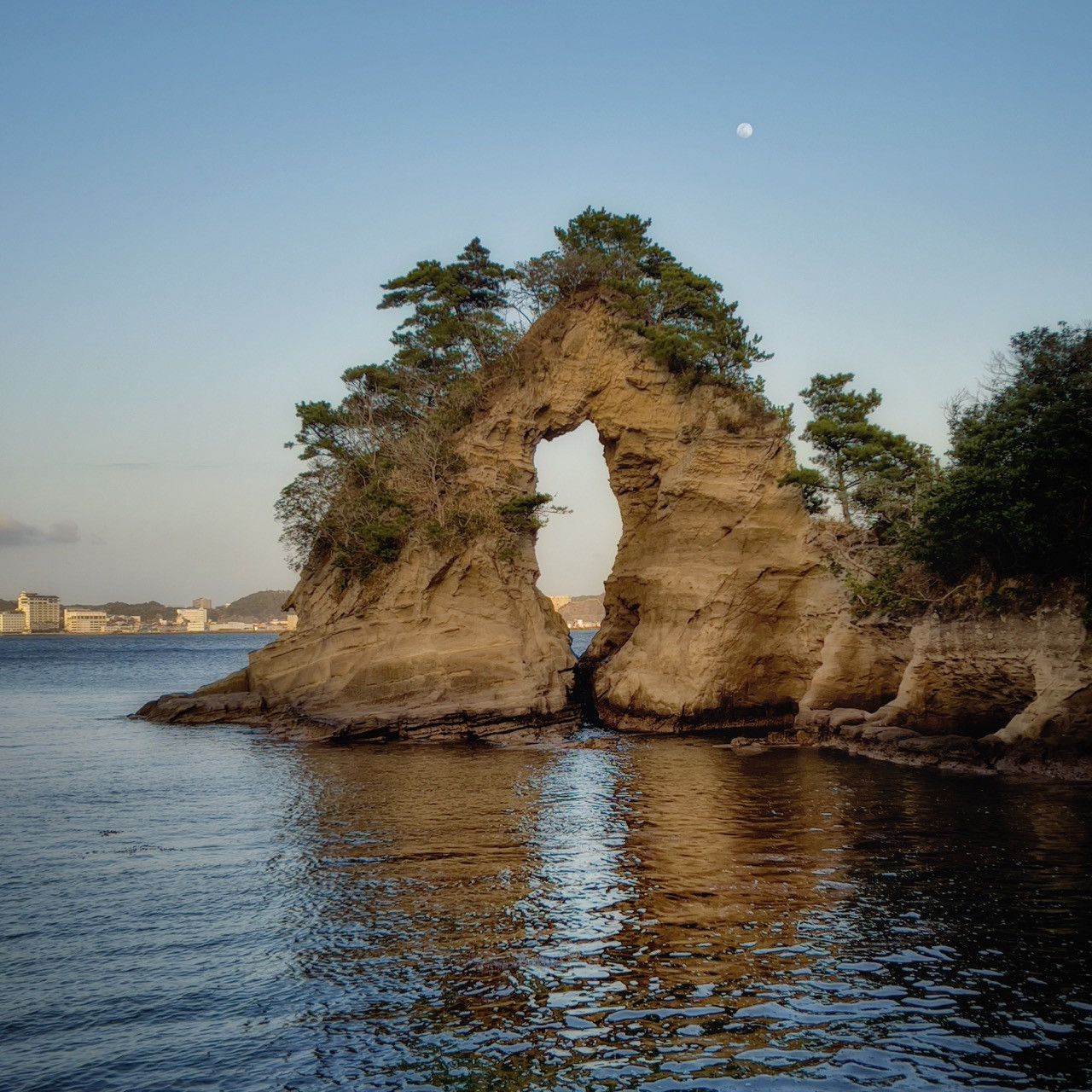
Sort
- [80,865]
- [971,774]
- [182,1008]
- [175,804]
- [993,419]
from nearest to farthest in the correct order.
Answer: [182,1008], [80,865], [175,804], [971,774], [993,419]

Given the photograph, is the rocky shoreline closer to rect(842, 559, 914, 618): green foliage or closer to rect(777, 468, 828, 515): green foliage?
rect(842, 559, 914, 618): green foliage

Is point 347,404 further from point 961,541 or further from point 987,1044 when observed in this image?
point 987,1044

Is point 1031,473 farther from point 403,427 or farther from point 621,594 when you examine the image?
point 403,427

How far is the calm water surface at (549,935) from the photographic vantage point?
9758mm

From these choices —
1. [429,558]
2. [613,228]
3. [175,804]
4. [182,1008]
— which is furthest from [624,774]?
[613,228]

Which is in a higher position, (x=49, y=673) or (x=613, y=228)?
(x=613, y=228)

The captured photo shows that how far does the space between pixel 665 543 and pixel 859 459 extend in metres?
8.35

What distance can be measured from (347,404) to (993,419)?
25.2m

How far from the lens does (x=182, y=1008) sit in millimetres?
11062

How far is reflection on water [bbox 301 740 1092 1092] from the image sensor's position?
31.9ft

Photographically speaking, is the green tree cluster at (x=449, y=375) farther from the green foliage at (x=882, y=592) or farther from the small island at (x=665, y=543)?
the green foliage at (x=882, y=592)

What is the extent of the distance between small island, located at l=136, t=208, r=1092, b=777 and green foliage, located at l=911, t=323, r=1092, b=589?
0.25ft

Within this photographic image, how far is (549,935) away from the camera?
528 inches

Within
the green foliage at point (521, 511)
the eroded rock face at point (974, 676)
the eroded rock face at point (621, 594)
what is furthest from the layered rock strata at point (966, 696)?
the green foliage at point (521, 511)
